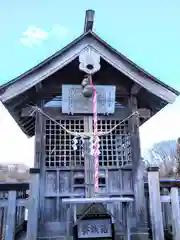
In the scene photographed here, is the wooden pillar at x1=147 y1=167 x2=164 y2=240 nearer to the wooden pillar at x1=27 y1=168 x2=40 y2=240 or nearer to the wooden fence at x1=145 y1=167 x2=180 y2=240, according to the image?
the wooden fence at x1=145 y1=167 x2=180 y2=240

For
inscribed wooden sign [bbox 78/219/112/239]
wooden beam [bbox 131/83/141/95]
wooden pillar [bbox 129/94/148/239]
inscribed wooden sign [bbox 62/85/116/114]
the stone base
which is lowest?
the stone base

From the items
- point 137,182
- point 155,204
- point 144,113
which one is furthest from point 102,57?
point 155,204

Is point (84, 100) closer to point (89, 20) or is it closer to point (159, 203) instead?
point (89, 20)

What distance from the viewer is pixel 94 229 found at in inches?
229

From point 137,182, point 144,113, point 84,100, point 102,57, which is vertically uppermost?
point 102,57

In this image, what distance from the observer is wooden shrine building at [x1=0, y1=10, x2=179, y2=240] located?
665 centimetres

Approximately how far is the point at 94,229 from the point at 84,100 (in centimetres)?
368

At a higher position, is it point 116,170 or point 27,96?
point 27,96

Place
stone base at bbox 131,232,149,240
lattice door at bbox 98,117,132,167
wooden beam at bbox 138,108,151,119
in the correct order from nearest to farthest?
stone base at bbox 131,232,149,240, lattice door at bbox 98,117,132,167, wooden beam at bbox 138,108,151,119

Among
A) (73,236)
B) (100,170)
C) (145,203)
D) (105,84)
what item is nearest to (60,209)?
(73,236)

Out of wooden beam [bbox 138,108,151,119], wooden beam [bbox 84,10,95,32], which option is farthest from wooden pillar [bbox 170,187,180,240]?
wooden beam [bbox 84,10,95,32]

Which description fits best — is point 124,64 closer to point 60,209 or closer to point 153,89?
point 153,89

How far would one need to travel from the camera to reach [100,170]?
711 centimetres

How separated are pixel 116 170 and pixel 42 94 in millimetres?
3239
